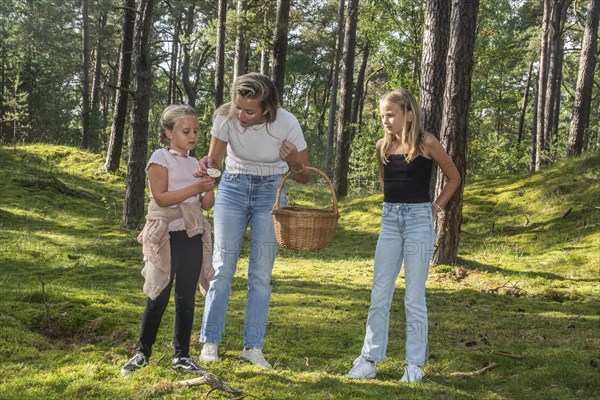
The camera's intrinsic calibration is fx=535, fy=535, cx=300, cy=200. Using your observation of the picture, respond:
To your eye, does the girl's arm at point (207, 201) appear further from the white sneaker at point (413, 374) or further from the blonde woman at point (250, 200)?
the white sneaker at point (413, 374)

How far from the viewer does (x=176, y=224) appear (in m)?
3.99

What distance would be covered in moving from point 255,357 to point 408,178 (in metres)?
1.93

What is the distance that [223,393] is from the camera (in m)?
3.70

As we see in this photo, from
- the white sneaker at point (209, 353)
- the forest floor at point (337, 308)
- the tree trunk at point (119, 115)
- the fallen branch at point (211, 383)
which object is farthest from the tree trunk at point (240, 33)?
the fallen branch at point (211, 383)

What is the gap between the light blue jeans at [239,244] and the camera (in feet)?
14.4

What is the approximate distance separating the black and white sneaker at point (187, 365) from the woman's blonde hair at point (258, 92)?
6.15 ft

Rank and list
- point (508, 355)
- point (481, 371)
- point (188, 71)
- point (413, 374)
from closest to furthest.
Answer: point (413, 374) → point (481, 371) → point (508, 355) → point (188, 71)

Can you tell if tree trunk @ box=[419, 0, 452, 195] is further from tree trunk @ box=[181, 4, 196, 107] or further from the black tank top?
tree trunk @ box=[181, 4, 196, 107]

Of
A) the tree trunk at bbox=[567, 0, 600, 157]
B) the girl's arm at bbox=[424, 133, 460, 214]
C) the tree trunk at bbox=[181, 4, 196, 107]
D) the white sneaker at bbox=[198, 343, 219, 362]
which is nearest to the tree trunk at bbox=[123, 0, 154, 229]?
the white sneaker at bbox=[198, 343, 219, 362]

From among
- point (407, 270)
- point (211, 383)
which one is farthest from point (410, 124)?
point (211, 383)

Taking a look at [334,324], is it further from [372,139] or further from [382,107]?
[372,139]

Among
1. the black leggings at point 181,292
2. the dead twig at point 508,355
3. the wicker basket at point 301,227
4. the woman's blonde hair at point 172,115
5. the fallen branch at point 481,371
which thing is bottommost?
the fallen branch at point 481,371

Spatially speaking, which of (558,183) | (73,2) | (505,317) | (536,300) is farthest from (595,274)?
(73,2)

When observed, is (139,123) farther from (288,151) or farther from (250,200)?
(288,151)
